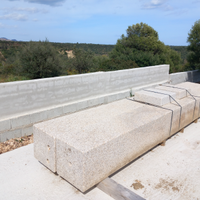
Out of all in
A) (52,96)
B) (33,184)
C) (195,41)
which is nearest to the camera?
(33,184)

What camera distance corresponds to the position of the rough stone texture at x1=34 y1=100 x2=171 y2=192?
9.77ft

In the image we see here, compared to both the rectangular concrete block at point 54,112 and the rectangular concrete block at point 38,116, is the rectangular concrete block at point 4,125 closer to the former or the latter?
the rectangular concrete block at point 38,116

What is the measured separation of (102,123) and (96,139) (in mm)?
658

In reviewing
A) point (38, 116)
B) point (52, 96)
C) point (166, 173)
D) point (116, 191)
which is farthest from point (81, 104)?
point (116, 191)

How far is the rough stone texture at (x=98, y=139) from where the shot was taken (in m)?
2.98

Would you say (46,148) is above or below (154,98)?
below

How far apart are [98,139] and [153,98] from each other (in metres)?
2.31

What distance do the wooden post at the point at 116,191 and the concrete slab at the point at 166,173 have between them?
12.2 inches

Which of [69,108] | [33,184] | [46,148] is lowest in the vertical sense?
[33,184]

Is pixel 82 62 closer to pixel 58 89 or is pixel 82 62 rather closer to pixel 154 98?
pixel 58 89

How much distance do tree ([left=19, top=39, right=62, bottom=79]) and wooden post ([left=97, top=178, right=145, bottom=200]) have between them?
28.7ft

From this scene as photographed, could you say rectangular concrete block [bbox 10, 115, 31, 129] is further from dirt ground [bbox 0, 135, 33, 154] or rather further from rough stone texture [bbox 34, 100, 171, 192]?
rough stone texture [bbox 34, 100, 171, 192]

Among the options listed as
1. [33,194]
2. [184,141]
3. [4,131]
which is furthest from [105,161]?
[4,131]

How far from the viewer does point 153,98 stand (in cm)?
489
